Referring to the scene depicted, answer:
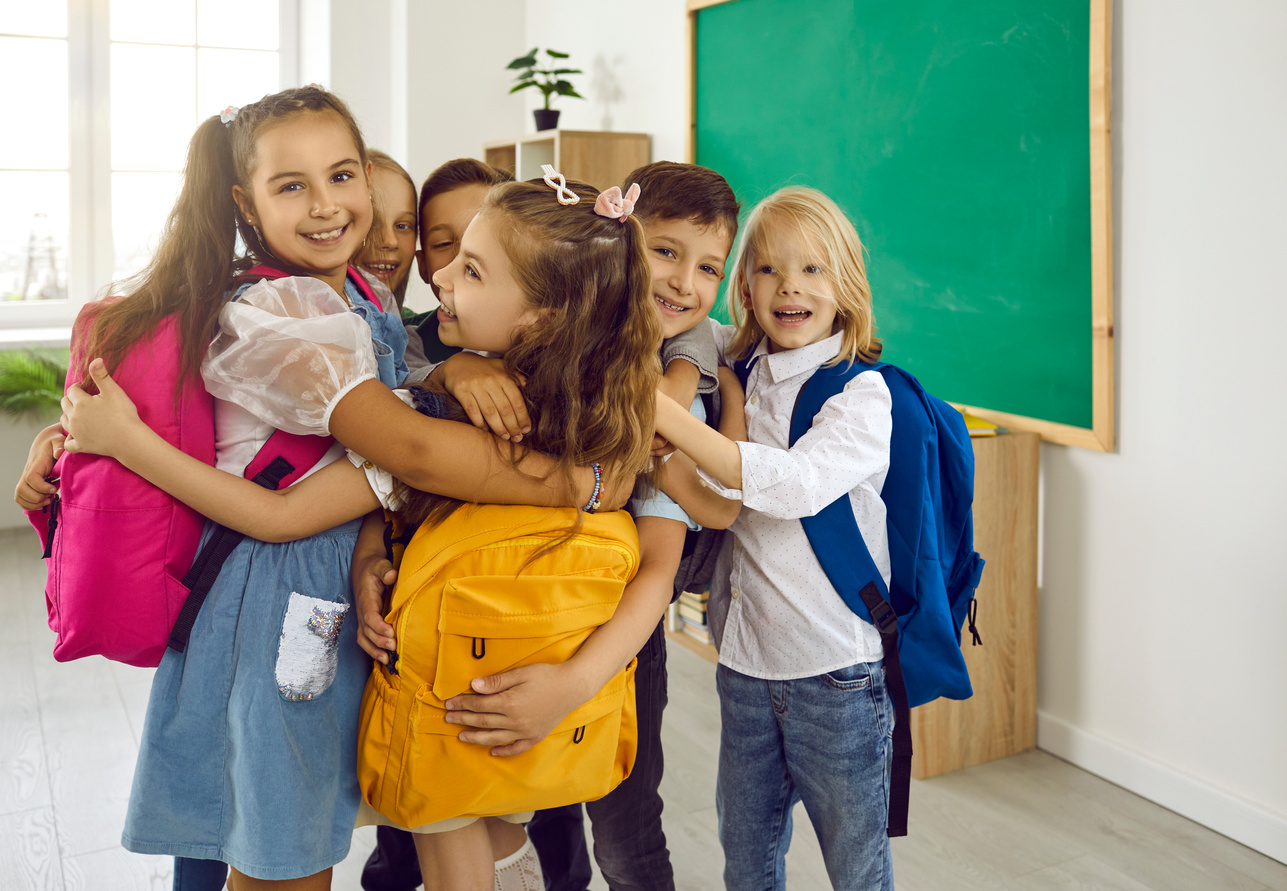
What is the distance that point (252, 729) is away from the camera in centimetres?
107

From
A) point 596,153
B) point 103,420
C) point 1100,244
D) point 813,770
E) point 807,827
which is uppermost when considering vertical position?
point 596,153

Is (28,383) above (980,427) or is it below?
above

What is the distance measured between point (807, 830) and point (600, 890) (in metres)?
0.51

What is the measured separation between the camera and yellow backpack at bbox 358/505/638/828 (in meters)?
1.00

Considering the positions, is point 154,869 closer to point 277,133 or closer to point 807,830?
point 807,830

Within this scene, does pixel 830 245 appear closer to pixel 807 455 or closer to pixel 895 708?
pixel 807 455

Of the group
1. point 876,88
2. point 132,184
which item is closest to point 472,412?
point 876,88

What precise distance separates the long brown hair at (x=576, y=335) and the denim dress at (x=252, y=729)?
0.18 m

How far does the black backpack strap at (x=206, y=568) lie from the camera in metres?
1.08

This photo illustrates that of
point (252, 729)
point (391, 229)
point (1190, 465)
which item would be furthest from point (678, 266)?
point (1190, 465)

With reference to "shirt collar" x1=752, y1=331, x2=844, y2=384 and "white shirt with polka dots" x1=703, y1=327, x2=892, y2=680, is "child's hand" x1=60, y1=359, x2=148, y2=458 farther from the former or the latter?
"shirt collar" x1=752, y1=331, x2=844, y2=384

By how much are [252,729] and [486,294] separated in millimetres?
548

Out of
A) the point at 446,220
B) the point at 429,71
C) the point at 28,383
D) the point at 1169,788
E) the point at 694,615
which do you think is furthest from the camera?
the point at 429,71

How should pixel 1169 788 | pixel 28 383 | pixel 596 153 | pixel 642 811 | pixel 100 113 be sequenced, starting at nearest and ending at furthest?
pixel 642 811, pixel 1169 788, pixel 596 153, pixel 28 383, pixel 100 113
